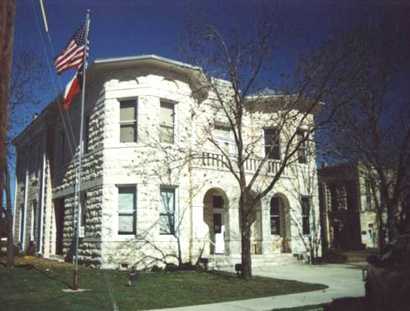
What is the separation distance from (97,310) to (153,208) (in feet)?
31.3

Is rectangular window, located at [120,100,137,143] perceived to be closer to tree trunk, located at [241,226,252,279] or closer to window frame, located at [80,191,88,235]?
window frame, located at [80,191,88,235]

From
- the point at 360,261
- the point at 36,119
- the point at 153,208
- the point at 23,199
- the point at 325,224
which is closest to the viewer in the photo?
the point at 153,208

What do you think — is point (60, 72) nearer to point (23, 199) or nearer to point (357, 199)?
point (23, 199)

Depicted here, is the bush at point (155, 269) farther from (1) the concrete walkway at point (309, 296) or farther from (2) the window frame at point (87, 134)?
(2) the window frame at point (87, 134)

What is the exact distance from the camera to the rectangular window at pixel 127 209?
18.3 metres

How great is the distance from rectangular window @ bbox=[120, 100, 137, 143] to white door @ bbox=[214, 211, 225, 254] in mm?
6414

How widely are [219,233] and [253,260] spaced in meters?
2.70

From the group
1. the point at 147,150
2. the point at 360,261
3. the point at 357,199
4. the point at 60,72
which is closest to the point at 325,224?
the point at 357,199

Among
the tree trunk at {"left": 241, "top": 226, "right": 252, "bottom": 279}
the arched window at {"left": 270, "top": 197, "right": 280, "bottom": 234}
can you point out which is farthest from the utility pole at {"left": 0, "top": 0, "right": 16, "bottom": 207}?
the arched window at {"left": 270, "top": 197, "right": 280, "bottom": 234}

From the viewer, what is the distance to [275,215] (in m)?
23.6

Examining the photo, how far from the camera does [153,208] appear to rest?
1823 centimetres

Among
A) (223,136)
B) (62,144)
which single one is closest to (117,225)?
(223,136)

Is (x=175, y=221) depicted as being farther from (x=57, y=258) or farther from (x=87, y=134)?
(x=57, y=258)

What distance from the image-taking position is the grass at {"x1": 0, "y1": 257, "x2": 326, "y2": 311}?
9617 millimetres
